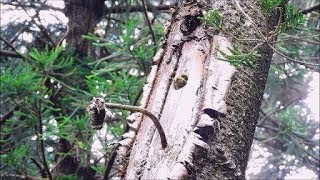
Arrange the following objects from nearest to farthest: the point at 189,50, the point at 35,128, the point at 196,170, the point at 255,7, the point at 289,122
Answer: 1. the point at 196,170
2. the point at 189,50
3. the point at 255,7
4. the point at 35,128
5. the point at 289,122

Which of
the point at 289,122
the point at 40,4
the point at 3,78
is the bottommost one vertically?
the point at 3,78

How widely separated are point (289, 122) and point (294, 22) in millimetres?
3300

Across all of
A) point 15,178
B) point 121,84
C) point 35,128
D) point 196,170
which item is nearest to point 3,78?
point 35,128

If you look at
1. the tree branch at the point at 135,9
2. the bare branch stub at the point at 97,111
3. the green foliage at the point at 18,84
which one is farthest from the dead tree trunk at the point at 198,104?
the tree branch at the point at 135,9

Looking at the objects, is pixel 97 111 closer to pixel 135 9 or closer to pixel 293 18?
pixel 293 18

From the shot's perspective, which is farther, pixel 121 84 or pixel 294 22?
pixel 121 84

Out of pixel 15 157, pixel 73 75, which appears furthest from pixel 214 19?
pixel 73 75

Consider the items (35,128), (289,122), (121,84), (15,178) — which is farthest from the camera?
(289,122)

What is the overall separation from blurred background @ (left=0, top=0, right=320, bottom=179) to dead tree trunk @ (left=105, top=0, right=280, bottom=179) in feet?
0.88

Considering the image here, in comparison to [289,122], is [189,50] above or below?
below

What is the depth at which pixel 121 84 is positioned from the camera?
9.64ft

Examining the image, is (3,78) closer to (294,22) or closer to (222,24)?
(222,24)

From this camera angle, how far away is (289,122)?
441 cm

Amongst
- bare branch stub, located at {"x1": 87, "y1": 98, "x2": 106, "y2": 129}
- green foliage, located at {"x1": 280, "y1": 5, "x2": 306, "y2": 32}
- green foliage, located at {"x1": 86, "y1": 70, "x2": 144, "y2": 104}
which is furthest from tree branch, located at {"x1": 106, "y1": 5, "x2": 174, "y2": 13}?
bare branch stub, located at {"x1": 87, "y1": 98, "x2": 106, "y2": 129}
